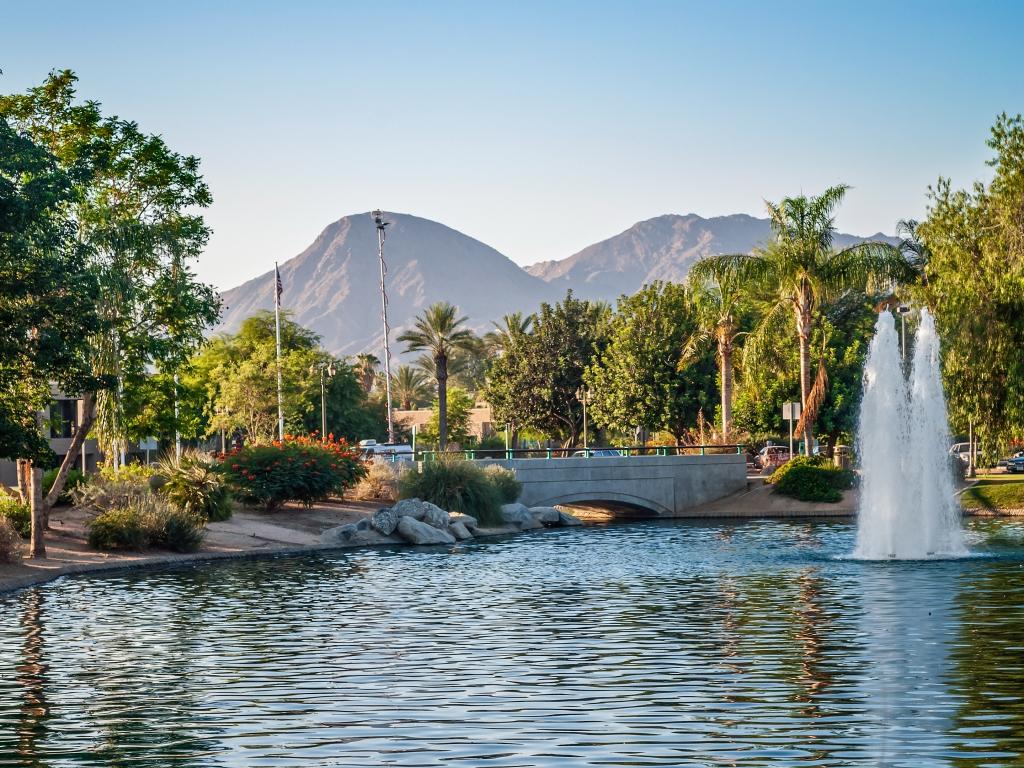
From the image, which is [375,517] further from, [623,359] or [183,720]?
[623,359]

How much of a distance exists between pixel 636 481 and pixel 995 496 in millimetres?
15299

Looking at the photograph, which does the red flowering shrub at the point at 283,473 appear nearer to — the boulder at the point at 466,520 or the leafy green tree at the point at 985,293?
the boulder at the point at 466,520

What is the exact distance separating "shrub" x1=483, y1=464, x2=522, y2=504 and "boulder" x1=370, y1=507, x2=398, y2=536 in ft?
29.8

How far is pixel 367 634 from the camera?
20.8m

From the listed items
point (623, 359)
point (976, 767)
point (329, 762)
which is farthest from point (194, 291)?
point (623, 359)

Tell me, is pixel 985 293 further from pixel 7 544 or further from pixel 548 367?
pixel 548 367

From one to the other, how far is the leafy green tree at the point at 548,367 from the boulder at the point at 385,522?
44555 millimetres

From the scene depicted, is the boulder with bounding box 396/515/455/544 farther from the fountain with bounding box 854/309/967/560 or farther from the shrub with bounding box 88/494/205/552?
the fountain with bounding box 854/309/967/560

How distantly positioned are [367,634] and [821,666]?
7.48m

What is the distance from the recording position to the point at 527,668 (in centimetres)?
1689

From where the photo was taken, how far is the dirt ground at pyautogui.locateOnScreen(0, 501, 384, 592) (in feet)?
104

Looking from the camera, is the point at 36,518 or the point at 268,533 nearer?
the point at 36,518

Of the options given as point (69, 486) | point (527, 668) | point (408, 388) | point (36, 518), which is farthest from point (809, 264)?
point (408, 388)

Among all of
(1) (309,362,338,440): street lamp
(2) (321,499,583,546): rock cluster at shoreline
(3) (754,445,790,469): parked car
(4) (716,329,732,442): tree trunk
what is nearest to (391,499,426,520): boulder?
(2) (321,499,583,546): rock cluster at shoreline
